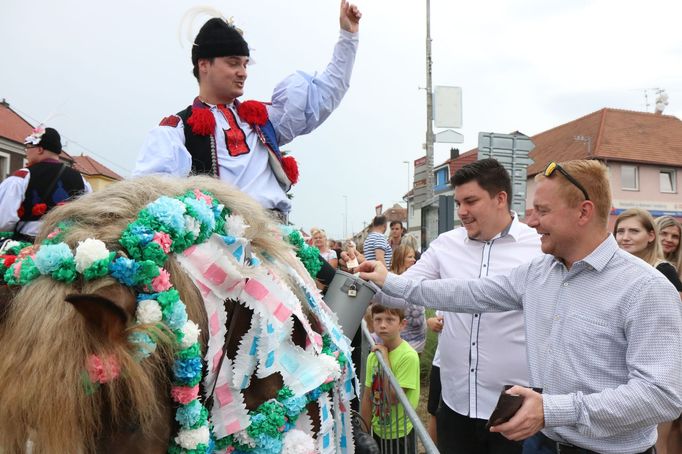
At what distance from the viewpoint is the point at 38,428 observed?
1.04m

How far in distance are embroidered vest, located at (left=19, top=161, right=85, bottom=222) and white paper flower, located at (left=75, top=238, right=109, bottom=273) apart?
9.66 ft

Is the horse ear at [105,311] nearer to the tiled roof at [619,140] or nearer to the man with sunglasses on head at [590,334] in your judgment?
the man with sunglasses on head at [590,334]

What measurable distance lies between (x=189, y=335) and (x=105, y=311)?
0.22 meters

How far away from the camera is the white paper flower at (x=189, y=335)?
1222mm

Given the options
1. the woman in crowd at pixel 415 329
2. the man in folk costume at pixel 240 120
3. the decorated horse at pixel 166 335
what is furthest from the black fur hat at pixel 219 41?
the woman in crowd at pixel 415 329

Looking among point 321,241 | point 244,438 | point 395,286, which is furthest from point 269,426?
point 321,241

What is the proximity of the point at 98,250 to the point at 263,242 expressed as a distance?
2.02 feet

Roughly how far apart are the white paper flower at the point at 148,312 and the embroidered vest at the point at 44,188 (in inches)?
118

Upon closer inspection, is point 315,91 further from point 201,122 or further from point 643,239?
point 643,239

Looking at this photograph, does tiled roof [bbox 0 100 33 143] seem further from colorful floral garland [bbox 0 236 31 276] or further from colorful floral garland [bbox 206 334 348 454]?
colorful floral garland [bbox 206 334 348 454]

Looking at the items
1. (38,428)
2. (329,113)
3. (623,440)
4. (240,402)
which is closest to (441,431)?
(623,440)

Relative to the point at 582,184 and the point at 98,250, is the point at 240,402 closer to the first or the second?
the point at 98,250

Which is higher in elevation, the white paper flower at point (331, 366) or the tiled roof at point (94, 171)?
the tiled roof at point (94, 171)

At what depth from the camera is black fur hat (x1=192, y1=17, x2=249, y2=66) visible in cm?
230
